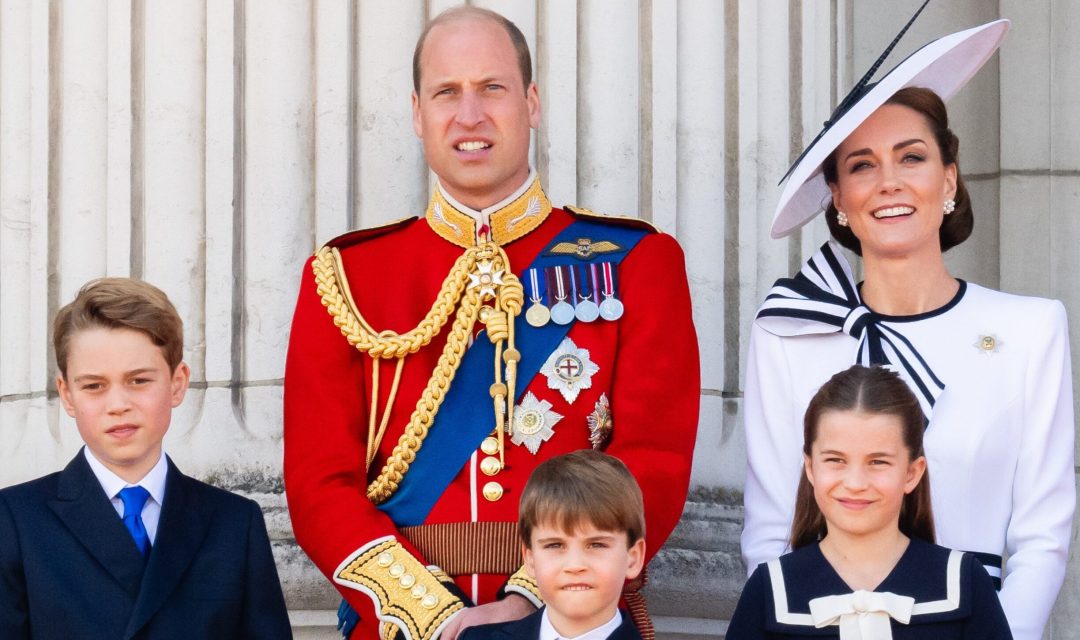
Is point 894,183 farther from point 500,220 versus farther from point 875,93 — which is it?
point 500,220

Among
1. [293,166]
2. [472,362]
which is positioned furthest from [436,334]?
[293,166]

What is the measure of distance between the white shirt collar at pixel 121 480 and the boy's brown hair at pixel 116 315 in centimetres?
19

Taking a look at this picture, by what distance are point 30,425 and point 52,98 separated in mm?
867

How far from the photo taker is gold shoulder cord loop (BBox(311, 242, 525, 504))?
4023 millimetres

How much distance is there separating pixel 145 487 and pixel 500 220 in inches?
39.3

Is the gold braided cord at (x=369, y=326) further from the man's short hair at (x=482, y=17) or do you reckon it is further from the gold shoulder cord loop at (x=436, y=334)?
the man's short hair at (x=482, y=17)

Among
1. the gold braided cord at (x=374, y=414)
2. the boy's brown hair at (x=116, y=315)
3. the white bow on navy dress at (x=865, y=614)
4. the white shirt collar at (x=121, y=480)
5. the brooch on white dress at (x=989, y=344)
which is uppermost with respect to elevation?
the boy's brown hair at (x=116, y=315)

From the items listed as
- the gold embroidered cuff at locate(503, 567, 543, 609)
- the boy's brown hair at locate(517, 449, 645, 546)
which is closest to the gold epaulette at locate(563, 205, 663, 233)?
the boy's brown hair at locate(517, 449, 645, 546)

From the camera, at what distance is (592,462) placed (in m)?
3.63

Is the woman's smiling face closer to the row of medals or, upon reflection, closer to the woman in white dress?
the woman in white dress

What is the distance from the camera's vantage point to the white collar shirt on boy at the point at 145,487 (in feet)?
12.2

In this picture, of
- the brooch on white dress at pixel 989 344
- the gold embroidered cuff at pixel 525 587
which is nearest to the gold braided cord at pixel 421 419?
the gold embroidered cuff at pixel 525 587

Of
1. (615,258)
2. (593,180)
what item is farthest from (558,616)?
(593,180)

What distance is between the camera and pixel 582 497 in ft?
11.7
